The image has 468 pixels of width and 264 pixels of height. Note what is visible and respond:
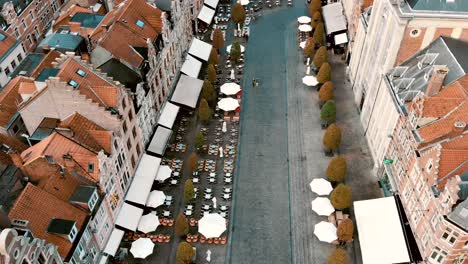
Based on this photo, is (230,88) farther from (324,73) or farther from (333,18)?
(333,18)

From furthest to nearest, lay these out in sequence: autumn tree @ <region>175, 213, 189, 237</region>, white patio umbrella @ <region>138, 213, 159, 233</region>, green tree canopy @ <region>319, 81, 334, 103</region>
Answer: green tree canopy @ <region>319, 81, 334, 103</region> → white patio umbrella @ <region>138, 213, 159, 233</region> → autumn tree @ <region>175, 213, 189, 237</region>

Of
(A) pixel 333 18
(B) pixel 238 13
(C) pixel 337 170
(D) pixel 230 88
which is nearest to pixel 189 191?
(C) pixel 337 170

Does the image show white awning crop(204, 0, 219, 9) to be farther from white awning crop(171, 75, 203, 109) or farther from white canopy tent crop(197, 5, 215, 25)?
white awning crop(171, 75, 203, 109)

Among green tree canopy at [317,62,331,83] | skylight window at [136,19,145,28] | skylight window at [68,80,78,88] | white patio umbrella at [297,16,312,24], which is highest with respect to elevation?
white patio umbrella at [297,16,312,24]

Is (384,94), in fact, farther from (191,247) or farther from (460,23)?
(191,247)

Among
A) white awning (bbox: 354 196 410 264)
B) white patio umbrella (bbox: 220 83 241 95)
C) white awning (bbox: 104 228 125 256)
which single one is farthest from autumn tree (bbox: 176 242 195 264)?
white patio umbrella (bbox: 220 83 241 95)

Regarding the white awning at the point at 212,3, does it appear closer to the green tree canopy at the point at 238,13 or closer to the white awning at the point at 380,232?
the green tree canopy at the point at 238,13

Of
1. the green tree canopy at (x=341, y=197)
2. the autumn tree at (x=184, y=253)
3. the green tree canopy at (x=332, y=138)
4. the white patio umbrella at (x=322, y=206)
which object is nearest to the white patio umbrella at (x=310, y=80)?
the green tree canopy at (x=332, y=138)
